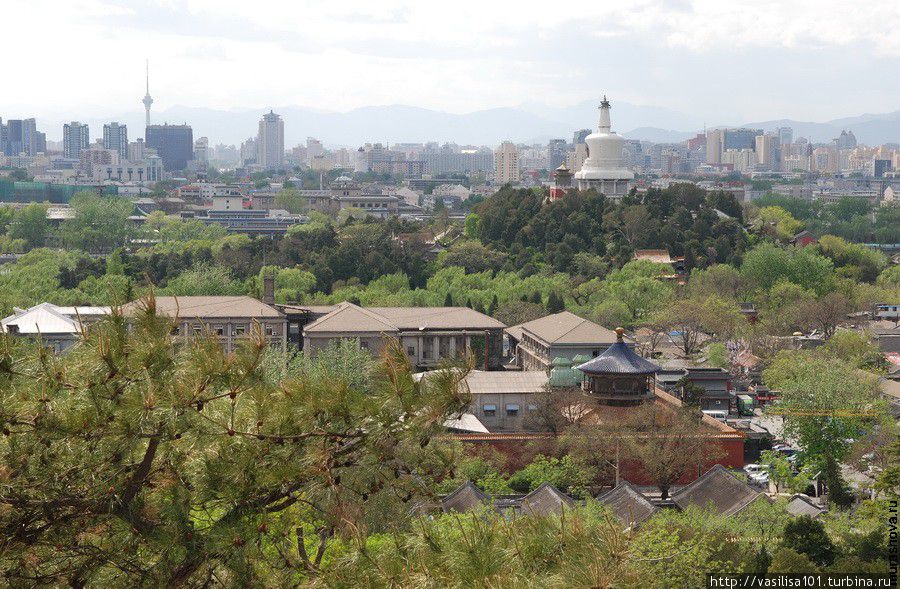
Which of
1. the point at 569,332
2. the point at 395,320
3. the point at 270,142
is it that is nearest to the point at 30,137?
the point at 270,142

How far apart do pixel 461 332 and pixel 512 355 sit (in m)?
2.44

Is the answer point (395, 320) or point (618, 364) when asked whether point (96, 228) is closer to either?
A: point (395, 320)

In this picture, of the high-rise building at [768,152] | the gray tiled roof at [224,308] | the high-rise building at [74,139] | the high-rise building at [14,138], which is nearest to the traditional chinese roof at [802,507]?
the gray tiled roof at [224,308]

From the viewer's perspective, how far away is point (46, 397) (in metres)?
6.30

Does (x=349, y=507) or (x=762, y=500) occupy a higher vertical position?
(x=349, y=507)

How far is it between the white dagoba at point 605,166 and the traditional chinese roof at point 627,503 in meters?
35.8

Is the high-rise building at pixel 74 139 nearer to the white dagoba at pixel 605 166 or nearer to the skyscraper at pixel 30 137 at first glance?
the skyscraper at pixel 30 137

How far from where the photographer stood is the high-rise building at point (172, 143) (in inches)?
5645

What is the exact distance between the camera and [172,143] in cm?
14438

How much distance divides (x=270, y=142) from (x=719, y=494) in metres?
159

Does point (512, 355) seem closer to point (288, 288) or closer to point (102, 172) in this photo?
point (288, 288)

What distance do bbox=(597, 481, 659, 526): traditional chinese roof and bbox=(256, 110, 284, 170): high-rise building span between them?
15570cm

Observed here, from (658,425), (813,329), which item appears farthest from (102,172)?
(658,425)

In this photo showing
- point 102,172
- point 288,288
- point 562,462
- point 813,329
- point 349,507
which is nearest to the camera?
point 349,507
